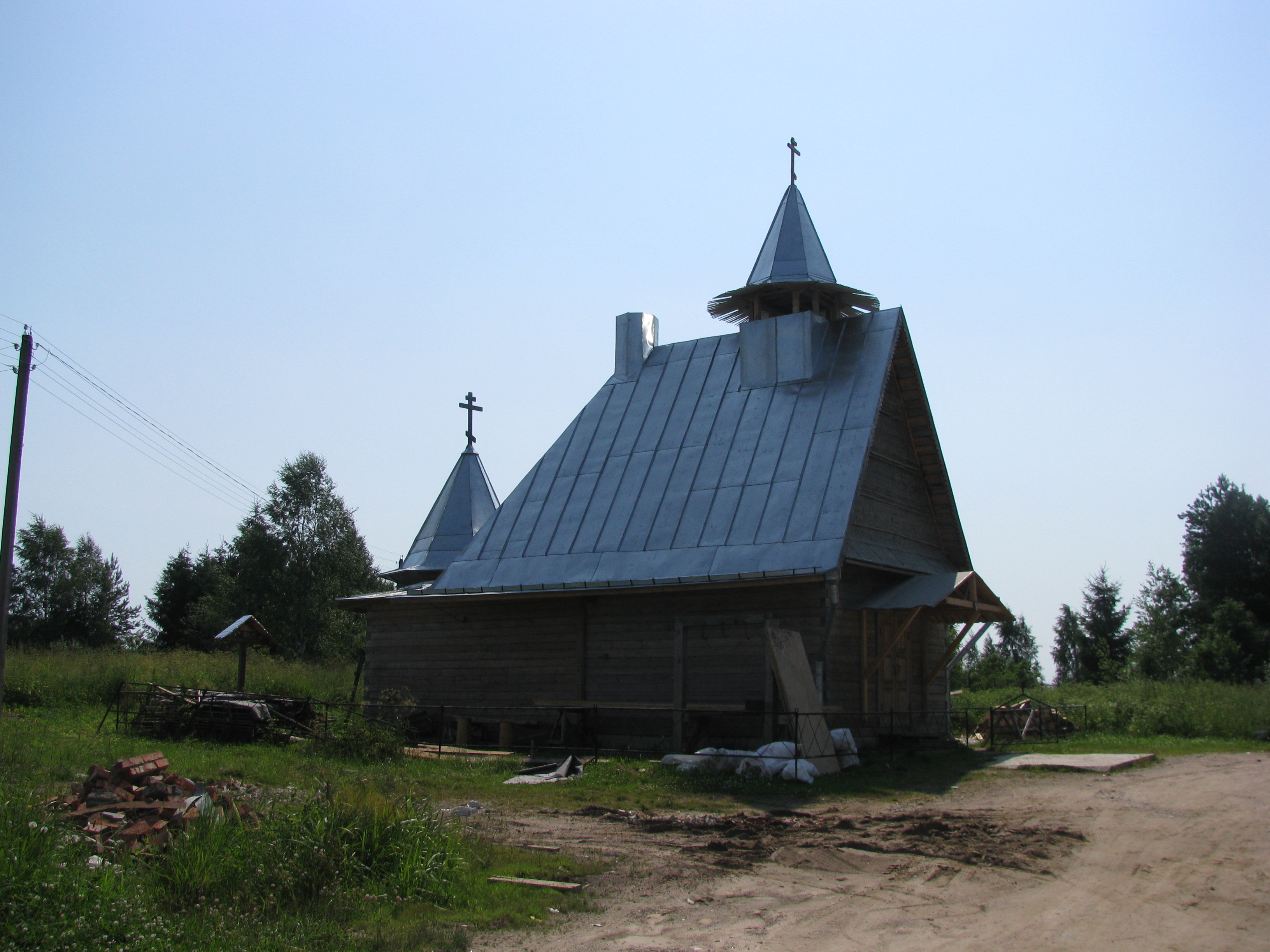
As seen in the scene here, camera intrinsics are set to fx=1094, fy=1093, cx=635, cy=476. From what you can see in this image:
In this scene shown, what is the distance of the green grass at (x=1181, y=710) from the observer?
22.2 m

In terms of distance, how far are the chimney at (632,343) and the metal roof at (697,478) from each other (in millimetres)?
197

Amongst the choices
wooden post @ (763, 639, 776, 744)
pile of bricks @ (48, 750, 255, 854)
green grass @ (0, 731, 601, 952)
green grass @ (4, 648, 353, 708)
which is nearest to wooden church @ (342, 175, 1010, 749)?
wooden post @ (763, 639, 776, 744)

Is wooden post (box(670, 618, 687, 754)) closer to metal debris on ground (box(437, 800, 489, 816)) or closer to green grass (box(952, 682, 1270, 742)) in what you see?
metal debris on ground (box(437, 800, 489, 816))

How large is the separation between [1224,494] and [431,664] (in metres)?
39.3

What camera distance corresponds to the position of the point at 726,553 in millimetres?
18172

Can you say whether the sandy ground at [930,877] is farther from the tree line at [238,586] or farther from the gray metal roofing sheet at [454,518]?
the tree line at [238,586]

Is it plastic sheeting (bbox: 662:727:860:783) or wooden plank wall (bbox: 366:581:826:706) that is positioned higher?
wooden plank wall (bbox: 366:581:826:706)

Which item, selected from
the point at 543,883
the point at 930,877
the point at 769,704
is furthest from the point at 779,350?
the point at 543,883

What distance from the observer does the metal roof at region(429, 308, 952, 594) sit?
18109 mm

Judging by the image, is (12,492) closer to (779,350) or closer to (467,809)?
(467,809)

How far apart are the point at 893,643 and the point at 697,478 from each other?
4.58 m

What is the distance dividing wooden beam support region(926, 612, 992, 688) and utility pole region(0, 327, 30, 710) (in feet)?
49.9

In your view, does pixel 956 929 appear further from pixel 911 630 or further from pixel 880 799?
pixel 911 630

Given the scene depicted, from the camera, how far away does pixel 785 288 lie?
22688mm
